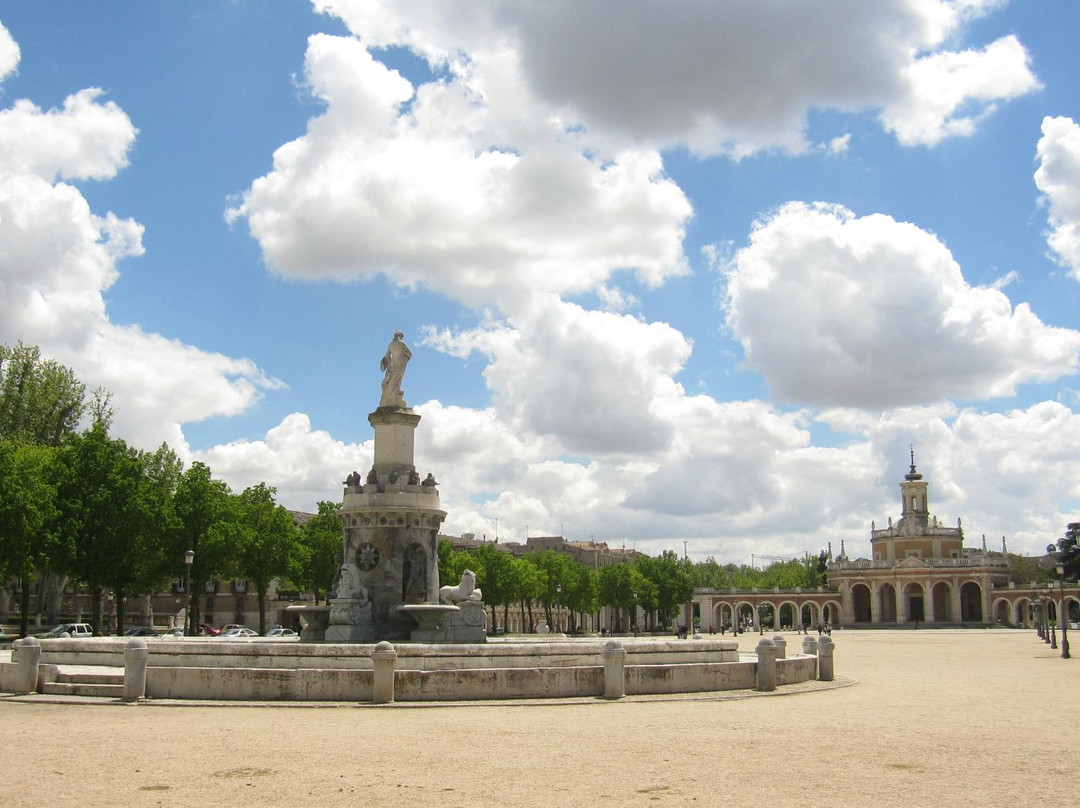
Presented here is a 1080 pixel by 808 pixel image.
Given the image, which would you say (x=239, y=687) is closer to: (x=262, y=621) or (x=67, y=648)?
(x=67, y=648)

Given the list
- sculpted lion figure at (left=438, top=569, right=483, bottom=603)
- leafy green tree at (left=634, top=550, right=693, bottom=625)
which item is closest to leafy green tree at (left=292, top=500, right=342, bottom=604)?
sculpted lion figure at (left=438, top=569, right=483, bottom=603)

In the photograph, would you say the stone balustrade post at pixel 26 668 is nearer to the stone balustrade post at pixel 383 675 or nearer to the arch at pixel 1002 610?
the stone balustrade post at pixel 383 675

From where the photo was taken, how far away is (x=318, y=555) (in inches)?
2714

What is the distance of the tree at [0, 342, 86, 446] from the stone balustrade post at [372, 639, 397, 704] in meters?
51.2

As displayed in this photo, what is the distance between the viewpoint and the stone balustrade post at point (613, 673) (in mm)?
21250

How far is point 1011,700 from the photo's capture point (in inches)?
914

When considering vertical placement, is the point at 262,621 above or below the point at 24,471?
below

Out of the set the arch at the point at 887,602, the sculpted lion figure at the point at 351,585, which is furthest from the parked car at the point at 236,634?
the arch at the point at 887,602

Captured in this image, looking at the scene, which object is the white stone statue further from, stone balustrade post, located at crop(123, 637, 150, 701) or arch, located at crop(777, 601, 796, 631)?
arch, located at crop(777, 601, 796, 631)

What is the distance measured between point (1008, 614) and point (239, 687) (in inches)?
5126

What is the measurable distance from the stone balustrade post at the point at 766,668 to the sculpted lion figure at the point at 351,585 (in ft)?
32.8

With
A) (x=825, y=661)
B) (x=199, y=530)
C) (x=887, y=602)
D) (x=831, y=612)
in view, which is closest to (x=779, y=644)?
(x=825, y=661)

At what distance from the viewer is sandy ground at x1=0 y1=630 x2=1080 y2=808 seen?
11562 mm

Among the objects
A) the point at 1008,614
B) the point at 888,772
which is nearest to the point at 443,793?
the point at 888,772
